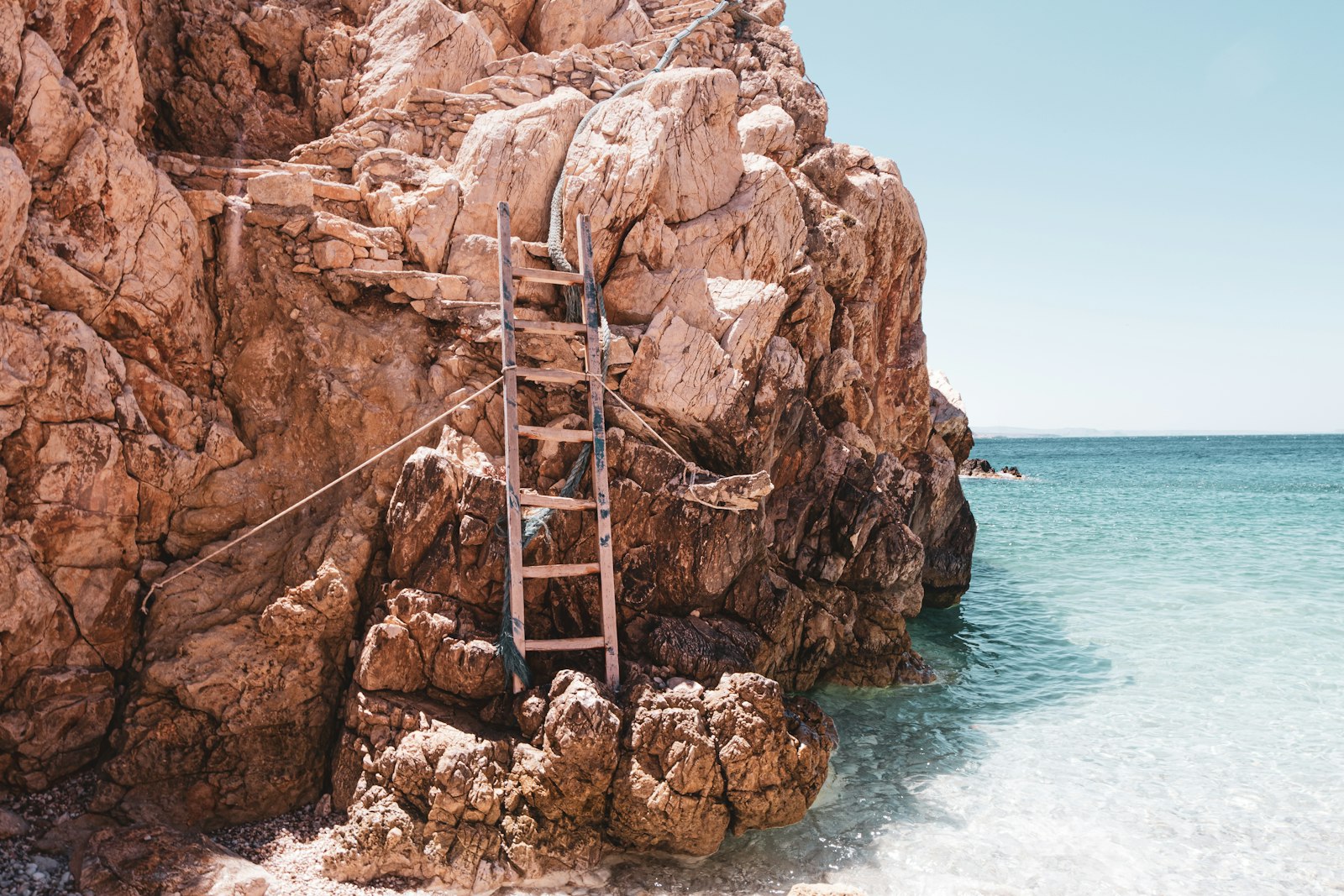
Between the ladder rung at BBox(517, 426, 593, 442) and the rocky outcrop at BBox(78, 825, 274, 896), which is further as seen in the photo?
the ladder rung at BBox(517, 426, 593, 442)

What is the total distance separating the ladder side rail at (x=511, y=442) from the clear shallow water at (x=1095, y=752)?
268 centimetres

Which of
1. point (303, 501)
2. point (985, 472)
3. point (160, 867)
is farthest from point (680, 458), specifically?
point (985, 472)

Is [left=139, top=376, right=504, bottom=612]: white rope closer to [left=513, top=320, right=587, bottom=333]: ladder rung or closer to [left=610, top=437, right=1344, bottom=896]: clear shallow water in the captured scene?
[left=513, top=320, right=587, bottom=333]: ladder rung

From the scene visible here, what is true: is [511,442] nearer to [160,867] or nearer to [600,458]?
[600,458]

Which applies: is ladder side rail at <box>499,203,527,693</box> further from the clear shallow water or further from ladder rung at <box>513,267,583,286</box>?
the clear shallow water

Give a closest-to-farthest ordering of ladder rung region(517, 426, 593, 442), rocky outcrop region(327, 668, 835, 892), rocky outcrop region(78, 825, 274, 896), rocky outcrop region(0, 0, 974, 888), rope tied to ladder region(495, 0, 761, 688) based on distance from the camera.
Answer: rocky outcrop region(78, 825, 274, 896), rocky outcrop region(327, 668, 835, 892), rocky outcrop region(0, 0, 974, 888), rope tied to ladder region(495, 0, 761, 688), ladder rung region(517, 426, 593, 442)

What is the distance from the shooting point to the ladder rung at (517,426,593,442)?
8.59 metres

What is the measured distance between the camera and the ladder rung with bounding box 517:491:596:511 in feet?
27.5

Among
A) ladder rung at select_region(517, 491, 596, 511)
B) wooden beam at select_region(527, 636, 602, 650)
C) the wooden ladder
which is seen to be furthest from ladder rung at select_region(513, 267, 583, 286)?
wooden beam at select_region(527, 636, 602, 650)

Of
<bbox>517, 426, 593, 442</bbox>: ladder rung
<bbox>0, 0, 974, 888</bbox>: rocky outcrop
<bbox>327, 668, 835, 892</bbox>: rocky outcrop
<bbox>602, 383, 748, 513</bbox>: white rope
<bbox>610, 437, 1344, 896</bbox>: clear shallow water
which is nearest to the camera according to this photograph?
<bbox>327, 668, 835, 892</bbox>: rocky outcrop

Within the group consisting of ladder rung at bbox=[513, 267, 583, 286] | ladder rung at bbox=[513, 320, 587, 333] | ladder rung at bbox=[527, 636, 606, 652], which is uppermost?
ladder rung at bbox=[513, 267, 583, 286]

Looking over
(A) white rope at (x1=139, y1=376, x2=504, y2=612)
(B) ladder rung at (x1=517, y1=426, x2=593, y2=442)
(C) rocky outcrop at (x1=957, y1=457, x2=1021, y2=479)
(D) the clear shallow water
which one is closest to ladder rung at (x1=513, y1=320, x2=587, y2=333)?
(A) white rope at (x1=139, y1=376, x2=504, y2=612)

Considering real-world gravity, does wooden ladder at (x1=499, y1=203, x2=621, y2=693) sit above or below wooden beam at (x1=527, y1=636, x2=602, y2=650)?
above

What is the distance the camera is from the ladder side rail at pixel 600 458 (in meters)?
8.34
